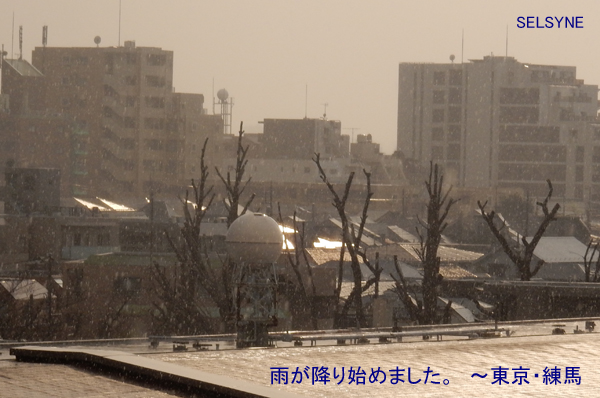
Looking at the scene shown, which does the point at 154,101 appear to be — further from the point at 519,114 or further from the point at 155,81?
the point at 519,114

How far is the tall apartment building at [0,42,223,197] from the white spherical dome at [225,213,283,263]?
7942 centimetres

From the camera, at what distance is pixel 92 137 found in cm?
9631

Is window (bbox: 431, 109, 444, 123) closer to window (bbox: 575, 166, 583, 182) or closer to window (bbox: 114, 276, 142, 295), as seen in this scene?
window (bbox: 575, 166, 583, 182)

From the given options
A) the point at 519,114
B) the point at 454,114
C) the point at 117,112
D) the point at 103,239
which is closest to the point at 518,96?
the point at 519,114

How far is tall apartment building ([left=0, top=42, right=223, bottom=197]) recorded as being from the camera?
3750 inches

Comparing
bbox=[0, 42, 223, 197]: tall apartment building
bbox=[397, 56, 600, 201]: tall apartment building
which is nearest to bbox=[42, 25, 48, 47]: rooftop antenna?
bbox=[0, 42, 223, 197]: tall apartment building

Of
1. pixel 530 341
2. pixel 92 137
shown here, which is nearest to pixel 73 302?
pixel 530 341

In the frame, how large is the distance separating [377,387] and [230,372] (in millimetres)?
1500

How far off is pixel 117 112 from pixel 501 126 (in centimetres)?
3801

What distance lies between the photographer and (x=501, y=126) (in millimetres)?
107438

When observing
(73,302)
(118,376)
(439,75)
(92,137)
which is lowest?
(73,302)

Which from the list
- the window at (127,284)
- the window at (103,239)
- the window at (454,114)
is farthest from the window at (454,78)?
the window at (127,284)

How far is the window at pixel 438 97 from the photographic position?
112812mm

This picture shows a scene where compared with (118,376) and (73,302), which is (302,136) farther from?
(118,376)
